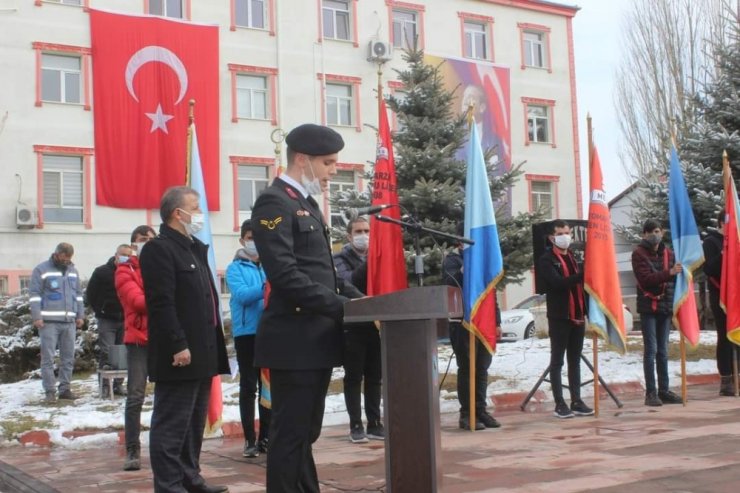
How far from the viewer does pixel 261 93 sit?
30078mm

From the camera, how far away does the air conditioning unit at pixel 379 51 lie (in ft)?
102

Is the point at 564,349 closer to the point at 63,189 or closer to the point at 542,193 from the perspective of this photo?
the point at 63,189

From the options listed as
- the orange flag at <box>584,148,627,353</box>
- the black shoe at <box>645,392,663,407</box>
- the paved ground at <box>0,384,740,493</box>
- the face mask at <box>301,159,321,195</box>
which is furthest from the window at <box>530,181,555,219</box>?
→ the face mask at <box>301,159,321,195</box>

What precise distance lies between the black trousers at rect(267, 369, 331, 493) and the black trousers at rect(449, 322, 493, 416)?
14.6ft

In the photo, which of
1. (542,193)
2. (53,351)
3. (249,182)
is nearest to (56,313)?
(53,351)

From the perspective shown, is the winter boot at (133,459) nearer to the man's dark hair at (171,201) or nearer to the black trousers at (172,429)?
the black trousers at (172,429)

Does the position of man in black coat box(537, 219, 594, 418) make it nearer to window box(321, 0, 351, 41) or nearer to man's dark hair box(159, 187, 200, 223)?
man's dark hair box(159, 187, 200, 223)

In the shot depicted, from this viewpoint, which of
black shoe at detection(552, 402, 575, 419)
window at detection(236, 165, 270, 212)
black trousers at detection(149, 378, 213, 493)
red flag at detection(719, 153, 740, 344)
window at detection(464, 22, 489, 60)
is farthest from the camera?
window at detection(464, 22, 489, 60)

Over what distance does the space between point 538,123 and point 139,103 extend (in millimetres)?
16616

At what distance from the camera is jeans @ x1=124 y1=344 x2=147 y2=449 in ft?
22.1

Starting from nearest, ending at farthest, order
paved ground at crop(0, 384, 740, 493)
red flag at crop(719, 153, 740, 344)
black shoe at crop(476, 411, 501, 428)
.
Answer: paved ground at crop(0, 384, 740, 493) < black shoe at crop(476, 411, 501, 428) < red flag at crop(719, 153, 740, 344)

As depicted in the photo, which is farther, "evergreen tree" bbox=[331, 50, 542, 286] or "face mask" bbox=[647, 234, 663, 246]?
"evergreen tree" bbox=[331, 50, 542, 286]

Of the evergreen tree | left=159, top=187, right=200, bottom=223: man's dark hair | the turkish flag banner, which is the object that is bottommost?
left=159, top=187, right=200, bottom=223: man's dark hair

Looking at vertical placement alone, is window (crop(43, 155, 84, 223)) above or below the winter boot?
above
